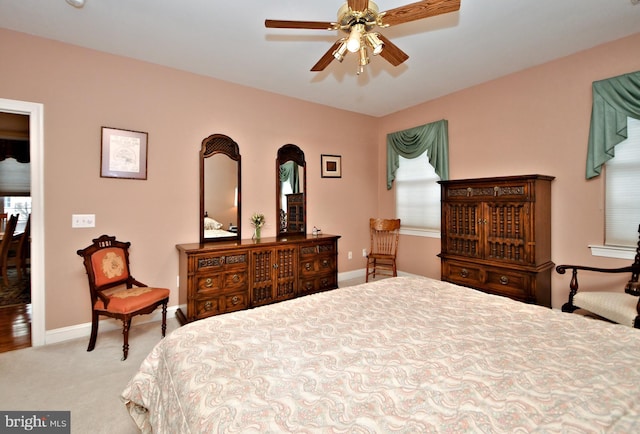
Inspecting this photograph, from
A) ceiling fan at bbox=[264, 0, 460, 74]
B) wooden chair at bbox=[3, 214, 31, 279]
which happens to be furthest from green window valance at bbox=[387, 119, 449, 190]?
wooden chair at bbox=[3, 214, 31, 279]

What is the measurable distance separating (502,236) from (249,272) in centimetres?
278

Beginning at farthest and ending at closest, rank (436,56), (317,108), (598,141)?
(317,108), (436,56), (598,141)

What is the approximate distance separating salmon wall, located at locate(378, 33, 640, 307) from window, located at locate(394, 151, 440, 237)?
17.9 inches

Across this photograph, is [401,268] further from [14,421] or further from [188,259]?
[14,421]

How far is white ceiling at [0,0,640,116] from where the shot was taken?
90.0 inches

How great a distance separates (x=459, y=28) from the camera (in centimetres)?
257

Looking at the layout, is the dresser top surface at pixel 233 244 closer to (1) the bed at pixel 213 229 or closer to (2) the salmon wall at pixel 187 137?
(1) the bed at pixel 213 229

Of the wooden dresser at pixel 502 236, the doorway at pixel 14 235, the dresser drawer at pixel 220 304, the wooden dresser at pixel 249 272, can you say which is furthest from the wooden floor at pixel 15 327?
the wooden dresser at pixel 502 236

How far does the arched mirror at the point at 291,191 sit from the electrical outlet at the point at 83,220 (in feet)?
6.67

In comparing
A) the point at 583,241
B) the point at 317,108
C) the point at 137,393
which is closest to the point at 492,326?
the point at 137,393

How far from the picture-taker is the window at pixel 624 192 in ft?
8.89

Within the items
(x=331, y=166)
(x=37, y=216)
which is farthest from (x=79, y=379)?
(x=331, y=166)

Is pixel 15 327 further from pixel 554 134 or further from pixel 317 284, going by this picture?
pixel 554 134

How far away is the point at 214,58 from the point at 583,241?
4284mm
